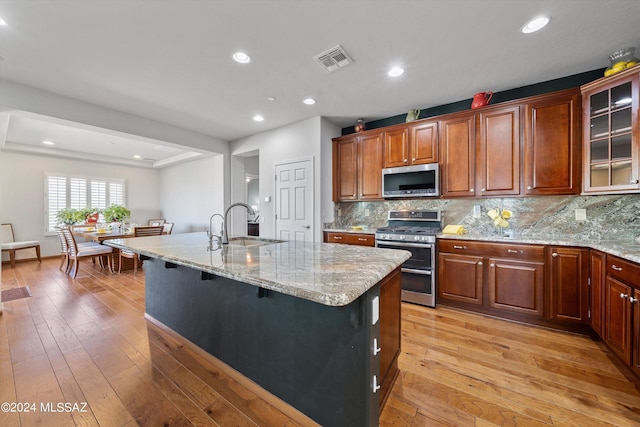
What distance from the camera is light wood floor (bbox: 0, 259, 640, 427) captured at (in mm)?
1447

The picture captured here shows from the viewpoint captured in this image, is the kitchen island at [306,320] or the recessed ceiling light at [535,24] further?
the recessed ceiling light at [535,24]

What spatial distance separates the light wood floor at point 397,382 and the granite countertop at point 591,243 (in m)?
0.87

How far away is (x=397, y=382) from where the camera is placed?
1741 millimetres

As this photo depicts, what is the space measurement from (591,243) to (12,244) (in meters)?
9.17

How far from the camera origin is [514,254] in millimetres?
2588

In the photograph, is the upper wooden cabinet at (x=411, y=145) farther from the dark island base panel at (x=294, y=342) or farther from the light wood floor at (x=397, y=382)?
the dark island base panel at (x=294, y=342)

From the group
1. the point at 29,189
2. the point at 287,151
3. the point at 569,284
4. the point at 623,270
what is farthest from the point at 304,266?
the point at 29,189

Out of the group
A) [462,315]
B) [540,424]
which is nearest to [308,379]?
[540,424]

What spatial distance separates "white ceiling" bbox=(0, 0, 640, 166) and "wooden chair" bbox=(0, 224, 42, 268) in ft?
13.7

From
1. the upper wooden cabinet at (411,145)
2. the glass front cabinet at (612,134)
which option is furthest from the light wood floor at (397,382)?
the upper wooden cabinet at (411,145)

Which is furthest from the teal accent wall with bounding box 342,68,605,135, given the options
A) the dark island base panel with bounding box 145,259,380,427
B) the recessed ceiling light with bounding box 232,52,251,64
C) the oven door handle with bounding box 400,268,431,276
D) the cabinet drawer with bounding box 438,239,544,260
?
the dark island base panel with bounding box 145,259,380,427

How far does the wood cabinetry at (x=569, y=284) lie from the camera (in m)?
2.29

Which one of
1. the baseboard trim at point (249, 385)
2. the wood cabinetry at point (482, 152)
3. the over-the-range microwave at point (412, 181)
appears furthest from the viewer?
the over-the-range microwave at point (412, 181)

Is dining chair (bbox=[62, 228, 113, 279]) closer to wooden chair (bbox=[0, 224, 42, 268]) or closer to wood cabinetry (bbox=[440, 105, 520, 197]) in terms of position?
wooden chair (bbox=[0, 224, 42, 268])
